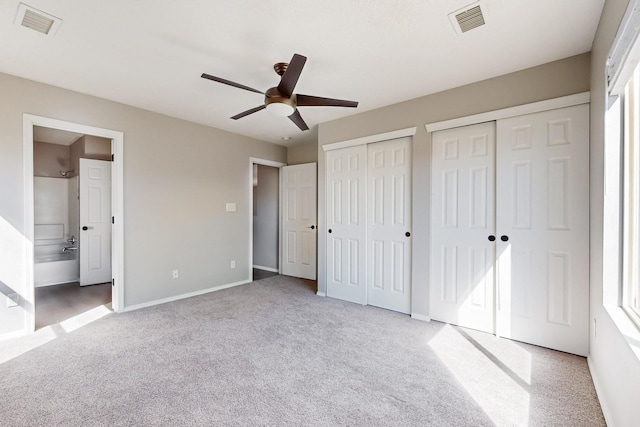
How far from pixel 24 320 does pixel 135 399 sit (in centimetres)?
192

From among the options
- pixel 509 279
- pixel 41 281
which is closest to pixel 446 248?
pixel 509 279

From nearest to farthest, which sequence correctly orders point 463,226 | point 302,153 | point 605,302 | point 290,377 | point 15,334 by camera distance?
1. point 605,302
2. point 290,377
3. point 15,334
4. point 463,226
5. point 302,153

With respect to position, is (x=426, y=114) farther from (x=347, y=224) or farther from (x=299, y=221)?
(x=299, y=221)

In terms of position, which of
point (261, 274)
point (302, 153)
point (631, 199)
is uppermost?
point (302, 153)

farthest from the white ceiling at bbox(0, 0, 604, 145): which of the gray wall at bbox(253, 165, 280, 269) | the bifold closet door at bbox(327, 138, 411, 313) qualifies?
the gray wall at bbox(253, 165, 280, 269)

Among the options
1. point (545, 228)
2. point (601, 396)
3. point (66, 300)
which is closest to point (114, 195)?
point (66, 300)

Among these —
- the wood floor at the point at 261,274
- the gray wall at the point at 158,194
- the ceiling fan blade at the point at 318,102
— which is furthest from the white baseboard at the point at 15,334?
the ceiling fan blade at the point at 318,102

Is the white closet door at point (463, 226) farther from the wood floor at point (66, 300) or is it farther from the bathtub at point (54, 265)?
the bathtub at point (54, 265)

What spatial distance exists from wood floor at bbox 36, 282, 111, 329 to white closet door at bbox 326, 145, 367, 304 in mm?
2888

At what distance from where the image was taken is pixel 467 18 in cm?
192

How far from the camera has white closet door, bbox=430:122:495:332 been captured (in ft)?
9.14

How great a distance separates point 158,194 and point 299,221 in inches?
90.5

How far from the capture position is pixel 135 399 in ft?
5.90

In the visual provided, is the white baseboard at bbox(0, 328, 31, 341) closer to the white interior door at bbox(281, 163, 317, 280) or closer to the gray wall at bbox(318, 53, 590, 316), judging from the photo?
the gray wall at bbox(318, 53, 590, 316)
